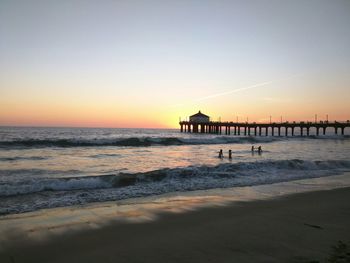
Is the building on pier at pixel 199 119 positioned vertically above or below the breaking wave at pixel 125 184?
above

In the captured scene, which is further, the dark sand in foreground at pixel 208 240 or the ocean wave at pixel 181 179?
the ocean wave at pixel 181 179

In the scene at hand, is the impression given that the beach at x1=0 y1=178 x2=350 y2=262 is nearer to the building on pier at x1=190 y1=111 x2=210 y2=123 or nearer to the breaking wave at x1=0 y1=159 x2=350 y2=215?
the breaking wave at x1=0 y1=159 x2=350 y2=215

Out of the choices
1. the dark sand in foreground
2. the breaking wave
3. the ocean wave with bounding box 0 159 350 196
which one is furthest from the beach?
the ocean wave with bounding box 0 159 350 196

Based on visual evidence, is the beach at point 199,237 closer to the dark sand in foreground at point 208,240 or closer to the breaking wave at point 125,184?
the dark sand in foreground at point 208,240

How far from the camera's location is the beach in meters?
4.91

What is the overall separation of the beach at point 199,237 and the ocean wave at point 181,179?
367 centimetres

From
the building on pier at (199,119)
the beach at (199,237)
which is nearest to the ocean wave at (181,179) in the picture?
the beach at (199,237)

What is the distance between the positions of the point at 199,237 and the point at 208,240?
245mm

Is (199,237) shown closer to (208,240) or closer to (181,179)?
(208,240)

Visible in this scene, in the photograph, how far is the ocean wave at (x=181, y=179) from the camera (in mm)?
11242

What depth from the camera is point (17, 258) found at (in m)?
4.92

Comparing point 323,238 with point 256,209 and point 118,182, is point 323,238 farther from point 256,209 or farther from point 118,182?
point 118,182

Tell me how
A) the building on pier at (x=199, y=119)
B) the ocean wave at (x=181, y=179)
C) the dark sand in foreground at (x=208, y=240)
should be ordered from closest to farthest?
1. the dark sand in foreground at (x=208, y=240)
2. the ocean wave at (x=181, y=179)
3. the building on pier at (x=199, y=119)

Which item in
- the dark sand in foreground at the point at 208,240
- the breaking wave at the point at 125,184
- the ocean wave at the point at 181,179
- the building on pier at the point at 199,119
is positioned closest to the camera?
the dark sand in foreground at the point at 208,240
